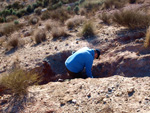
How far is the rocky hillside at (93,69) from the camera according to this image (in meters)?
3.19

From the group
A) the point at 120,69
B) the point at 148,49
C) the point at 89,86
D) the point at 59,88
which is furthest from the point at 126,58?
the point at 59,88

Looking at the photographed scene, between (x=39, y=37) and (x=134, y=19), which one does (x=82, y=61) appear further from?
(x=39, y=37)

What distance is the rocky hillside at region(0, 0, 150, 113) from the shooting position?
10.5ft

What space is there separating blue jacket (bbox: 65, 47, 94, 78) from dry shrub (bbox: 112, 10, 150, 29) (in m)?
3.08

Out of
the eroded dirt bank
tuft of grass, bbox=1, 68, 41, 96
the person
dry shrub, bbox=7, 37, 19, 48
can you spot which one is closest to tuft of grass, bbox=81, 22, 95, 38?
the person

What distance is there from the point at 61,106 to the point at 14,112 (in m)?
Result: 0.94

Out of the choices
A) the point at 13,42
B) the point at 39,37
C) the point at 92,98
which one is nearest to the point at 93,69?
the point at 92,98

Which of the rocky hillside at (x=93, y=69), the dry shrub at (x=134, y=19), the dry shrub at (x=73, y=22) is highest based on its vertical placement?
the dry shrub at (x=134, y=19)

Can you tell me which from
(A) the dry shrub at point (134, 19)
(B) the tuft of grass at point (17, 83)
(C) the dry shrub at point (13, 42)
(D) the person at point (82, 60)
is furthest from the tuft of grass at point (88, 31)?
(B) the tuft of grass at point (17, 83)

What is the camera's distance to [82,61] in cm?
459

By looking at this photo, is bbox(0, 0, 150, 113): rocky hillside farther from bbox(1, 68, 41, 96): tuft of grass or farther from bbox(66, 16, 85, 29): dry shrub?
bbox(1, 68, 41, 96): tuft of grass

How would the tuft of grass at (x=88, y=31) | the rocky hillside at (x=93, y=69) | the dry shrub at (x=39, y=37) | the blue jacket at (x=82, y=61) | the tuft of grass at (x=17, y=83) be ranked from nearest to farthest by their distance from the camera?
the rocky hillside at (x=93, y=69) → the tuft of grass at (x=17, y=83) → the blue jacket at (x=82, y=61) → the tuft of grass at (x=88, y=31) → the dry shrub at (x=39, y=37)

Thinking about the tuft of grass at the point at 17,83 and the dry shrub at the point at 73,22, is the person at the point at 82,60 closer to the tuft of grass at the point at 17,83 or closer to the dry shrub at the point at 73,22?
the tuft of grass at the point at 17,83

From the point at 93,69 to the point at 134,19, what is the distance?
9.39 feet
